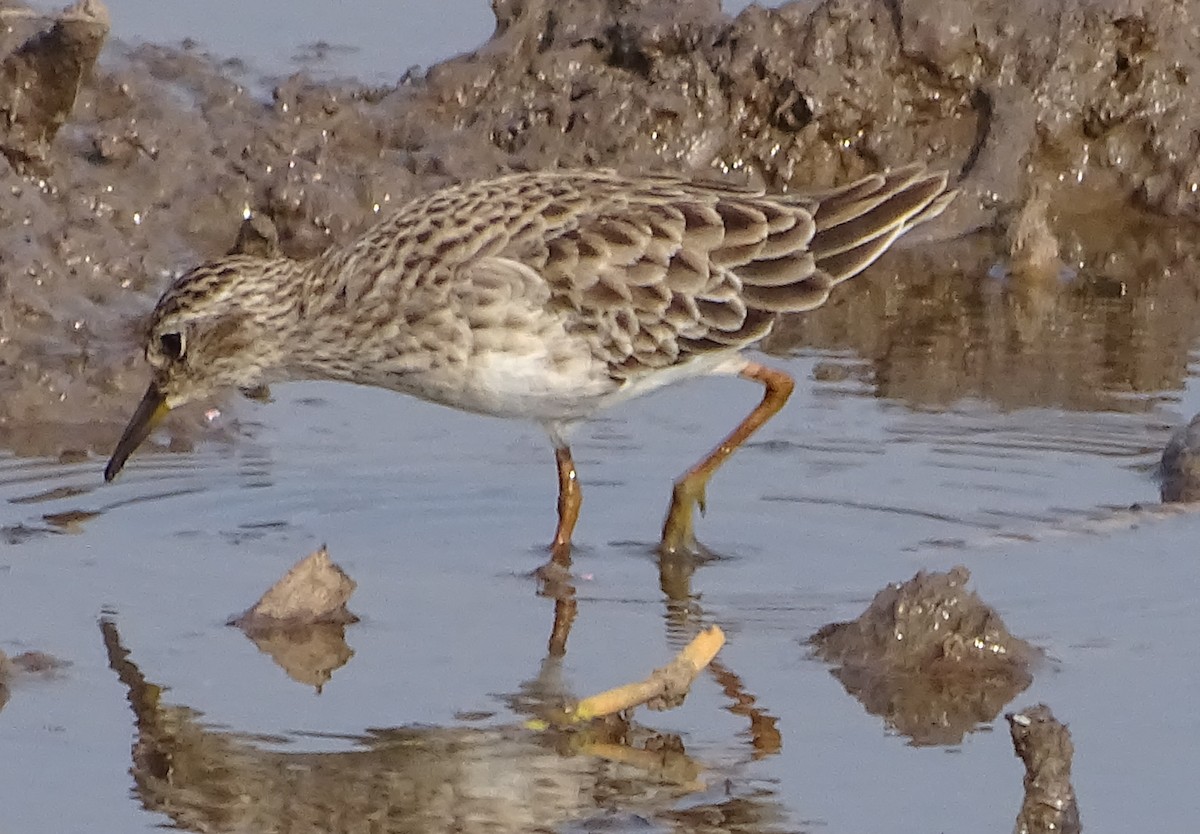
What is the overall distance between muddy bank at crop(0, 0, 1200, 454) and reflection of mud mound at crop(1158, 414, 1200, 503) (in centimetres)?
171

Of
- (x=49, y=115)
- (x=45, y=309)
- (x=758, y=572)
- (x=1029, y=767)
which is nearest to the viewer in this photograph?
(x=1029, y=767)

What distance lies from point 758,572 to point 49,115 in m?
4.75

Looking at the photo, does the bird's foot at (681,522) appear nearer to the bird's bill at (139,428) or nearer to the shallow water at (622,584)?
the shallow water at (622,584)

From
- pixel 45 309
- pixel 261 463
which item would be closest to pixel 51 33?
pixel 45 309

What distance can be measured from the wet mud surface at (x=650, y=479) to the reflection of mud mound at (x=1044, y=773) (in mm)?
16

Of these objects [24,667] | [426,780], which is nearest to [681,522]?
[426,780]

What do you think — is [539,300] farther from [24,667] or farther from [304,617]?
[24,667]

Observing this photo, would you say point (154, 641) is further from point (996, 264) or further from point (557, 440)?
point (996, 264)

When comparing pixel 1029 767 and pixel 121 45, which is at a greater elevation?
pixel 121 45

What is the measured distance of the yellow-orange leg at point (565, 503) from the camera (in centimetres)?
873

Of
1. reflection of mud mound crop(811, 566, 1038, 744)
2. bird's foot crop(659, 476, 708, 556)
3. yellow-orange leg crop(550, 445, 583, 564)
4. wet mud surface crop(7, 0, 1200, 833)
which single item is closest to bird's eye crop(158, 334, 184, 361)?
wet mud surface crop(7, 0, 1200, 833)

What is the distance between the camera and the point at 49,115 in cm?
1154

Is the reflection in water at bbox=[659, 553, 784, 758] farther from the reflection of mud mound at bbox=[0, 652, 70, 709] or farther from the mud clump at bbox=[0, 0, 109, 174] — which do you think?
the mud clump at bbox=[0, 0, 109, 174]

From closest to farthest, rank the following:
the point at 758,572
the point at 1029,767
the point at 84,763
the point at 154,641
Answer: the point at 1029,767, the point at 84,763, the point at 154,641, the point at 758,572
